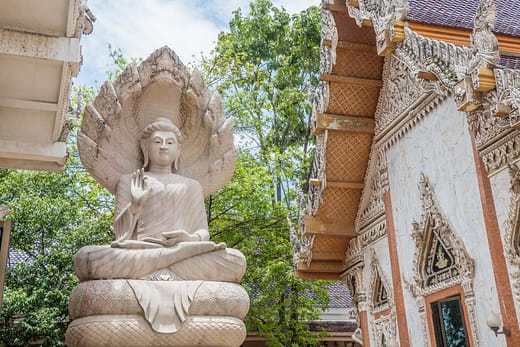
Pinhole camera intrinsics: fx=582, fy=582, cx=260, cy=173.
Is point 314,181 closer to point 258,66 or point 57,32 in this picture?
point 57,32

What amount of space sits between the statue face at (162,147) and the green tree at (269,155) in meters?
6.68

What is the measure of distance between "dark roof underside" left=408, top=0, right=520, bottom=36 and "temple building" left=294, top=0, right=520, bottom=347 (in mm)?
27

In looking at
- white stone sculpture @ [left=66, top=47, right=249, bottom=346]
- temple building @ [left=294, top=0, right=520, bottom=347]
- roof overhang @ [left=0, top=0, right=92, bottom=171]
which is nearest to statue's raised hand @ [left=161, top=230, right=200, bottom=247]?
white stone sculpture @ [left=66, top=47, right=249, bottom=346]

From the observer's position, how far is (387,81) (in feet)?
28.6

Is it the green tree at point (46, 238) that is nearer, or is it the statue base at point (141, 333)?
the statue base at point (141, 333)

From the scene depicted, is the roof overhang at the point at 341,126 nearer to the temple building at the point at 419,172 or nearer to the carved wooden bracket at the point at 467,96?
the temple building at the point at 419,172

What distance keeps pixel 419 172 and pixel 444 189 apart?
2.05ft

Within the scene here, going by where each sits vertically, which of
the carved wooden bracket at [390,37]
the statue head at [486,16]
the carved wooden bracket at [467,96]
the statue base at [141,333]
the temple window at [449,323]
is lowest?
the statue base at [141,333]

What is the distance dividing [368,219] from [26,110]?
5.24 m

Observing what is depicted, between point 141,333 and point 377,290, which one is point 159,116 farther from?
point 377,290

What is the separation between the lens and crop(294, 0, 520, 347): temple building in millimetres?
5664

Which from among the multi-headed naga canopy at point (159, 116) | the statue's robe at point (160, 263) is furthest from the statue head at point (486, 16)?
the statue's robe at point (160, 263)

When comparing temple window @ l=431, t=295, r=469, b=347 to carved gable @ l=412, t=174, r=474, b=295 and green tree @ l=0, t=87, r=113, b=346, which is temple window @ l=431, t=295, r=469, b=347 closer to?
carved gable @ l=412, t=174, r=474, b=295

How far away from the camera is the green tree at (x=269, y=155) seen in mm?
12312
